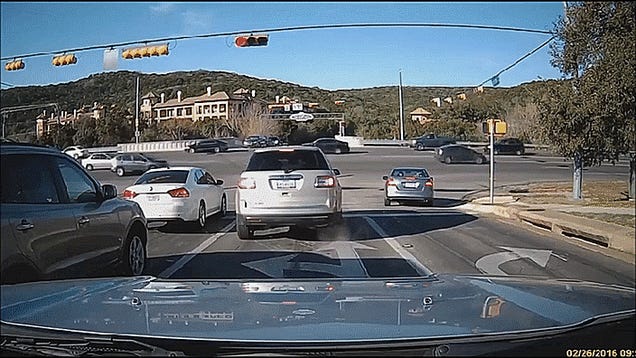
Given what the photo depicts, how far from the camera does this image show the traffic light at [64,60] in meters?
10.2

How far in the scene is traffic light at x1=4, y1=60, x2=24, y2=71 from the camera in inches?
338

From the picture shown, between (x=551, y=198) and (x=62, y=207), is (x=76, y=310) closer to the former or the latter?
(x=62, y=207)

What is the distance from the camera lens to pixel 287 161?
40.3 feet

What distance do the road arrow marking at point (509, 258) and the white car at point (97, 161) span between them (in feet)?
16.9

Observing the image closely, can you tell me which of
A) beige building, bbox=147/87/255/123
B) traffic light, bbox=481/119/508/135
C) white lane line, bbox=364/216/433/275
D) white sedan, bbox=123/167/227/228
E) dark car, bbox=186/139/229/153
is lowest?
white lane line, bbox=364/216/433/275

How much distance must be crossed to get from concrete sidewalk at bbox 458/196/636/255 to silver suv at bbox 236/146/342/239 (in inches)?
139

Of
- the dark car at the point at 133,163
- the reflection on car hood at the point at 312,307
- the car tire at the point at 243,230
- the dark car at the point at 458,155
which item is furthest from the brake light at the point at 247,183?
the reflection on car hood at the point at 312,307

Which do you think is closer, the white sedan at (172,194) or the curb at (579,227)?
the curb at (579,227)

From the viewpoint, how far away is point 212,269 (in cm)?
941

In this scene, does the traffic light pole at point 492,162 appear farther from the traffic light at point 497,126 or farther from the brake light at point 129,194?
the brake light at point 129,194

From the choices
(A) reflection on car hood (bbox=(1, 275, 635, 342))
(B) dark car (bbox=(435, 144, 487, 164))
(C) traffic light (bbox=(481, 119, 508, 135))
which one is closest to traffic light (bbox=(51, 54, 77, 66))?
(A) reflection on car hood (bbox=(1, 275, 635, 342))

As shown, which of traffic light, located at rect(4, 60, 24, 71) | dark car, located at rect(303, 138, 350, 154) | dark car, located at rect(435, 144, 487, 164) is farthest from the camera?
dark car, located at rect(435, 144, 487, 164)

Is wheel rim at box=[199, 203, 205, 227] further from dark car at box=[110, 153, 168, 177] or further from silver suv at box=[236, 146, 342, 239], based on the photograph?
silver suv at box=[236, 146, 342, 239]

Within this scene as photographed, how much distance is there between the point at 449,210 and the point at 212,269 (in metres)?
10.0
